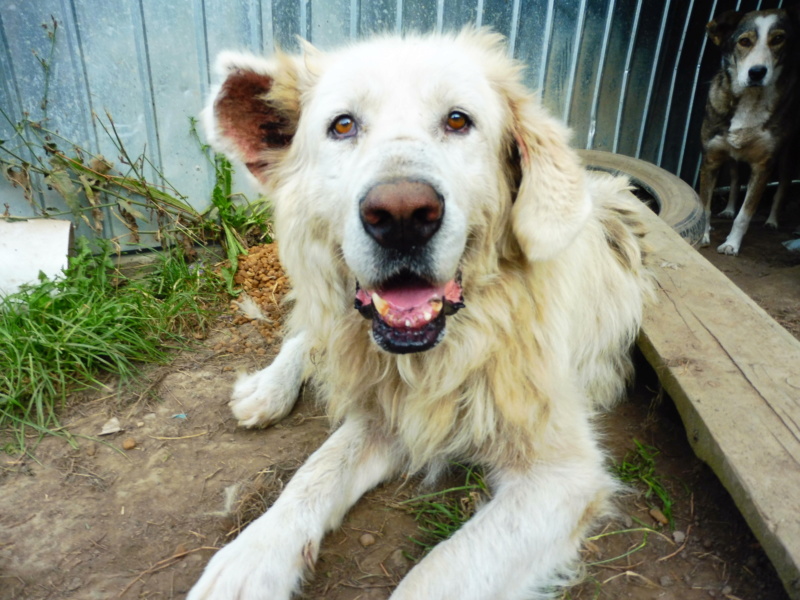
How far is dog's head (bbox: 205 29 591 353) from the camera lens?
176cm

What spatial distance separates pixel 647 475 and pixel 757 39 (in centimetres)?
439

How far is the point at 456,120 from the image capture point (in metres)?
2.03

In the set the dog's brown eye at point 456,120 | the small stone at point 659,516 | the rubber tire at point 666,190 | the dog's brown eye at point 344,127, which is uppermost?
the dog's brown eye at point 456,120

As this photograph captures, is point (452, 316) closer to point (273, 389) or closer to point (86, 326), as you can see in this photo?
point (273, 389)

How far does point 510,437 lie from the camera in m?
2.17

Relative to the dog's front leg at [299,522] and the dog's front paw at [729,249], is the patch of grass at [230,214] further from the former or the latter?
the dog's front paw at [729,249]

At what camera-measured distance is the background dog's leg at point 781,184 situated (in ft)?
18.4

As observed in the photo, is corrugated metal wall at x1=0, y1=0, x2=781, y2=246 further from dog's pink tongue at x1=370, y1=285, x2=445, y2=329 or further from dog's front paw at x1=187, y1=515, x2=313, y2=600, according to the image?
dog's front paw at x1=187, y1=515, x2=313, y2=600

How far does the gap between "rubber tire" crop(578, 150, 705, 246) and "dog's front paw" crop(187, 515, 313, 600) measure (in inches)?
120

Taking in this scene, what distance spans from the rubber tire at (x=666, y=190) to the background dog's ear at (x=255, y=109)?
7.37ft

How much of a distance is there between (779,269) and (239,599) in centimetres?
462

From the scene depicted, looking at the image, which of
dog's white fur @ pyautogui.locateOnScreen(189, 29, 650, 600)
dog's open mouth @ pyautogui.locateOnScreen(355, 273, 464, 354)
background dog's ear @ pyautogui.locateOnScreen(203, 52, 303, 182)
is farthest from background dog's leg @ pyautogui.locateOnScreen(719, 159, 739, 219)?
dog's open mouth @ pyautogui.locateOnScreen(355, 273, 464, 354)

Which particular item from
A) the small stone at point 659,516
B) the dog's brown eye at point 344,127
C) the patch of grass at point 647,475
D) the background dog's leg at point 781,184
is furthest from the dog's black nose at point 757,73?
the dog's brown eye at point 344,127

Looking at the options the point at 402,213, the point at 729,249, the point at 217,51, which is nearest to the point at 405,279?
the point at 402,213
